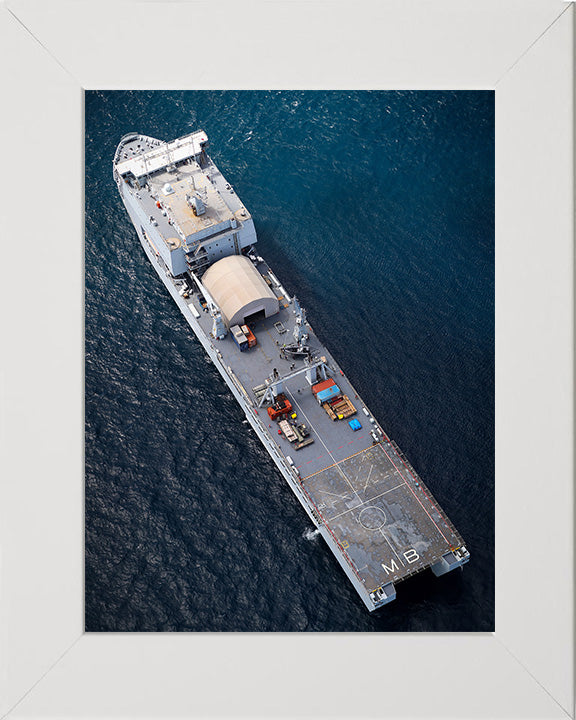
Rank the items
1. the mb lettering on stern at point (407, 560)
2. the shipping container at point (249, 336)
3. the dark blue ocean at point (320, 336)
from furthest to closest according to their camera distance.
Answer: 1. the shipping container at point (249, 336)
2. the dark blue ocean at point (320, 336)
3. the mb lettering on stern at point (407, 560)

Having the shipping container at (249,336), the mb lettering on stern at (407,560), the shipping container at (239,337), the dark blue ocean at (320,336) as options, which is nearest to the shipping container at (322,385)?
the dark blue ocean at (320,336)

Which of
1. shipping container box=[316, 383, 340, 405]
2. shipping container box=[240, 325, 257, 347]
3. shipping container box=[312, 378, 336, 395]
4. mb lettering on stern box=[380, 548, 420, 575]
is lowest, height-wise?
mb lettering on stern box=[380, 548, 420, 575]

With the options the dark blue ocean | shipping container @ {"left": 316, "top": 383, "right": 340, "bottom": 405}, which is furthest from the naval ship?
the dark blue ocean

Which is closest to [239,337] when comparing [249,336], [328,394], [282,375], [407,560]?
[249,336]

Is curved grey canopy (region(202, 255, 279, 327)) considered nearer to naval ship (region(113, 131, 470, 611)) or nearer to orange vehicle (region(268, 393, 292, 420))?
naval ship (region(113, 131, 470, 611))

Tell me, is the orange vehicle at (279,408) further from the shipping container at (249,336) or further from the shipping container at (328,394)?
the shipping container at (249,336)
